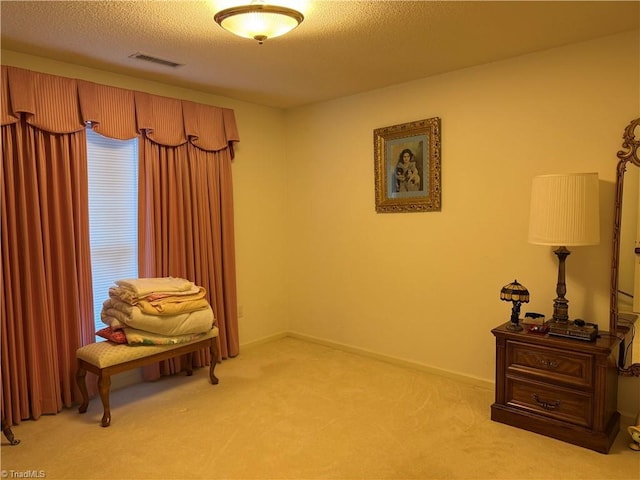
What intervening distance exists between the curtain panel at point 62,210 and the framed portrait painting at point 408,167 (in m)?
1.55

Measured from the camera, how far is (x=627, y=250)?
8.82 feet

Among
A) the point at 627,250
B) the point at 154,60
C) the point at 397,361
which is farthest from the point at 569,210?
the point at 154,60

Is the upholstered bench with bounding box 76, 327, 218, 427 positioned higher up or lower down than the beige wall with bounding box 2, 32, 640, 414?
lower down

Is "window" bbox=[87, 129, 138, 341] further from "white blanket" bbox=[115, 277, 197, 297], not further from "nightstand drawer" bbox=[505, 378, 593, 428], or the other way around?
"nightstand drawer" bbox=[505, 378, 593, 428]

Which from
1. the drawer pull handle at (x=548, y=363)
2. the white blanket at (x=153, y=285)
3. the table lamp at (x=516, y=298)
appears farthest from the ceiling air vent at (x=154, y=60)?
the drawer pull handle at (x=548, y=363)

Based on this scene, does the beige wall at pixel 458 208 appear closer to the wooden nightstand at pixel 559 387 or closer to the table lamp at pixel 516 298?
the table lamp at pixel 516 298

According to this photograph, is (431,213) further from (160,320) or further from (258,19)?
(160,320)

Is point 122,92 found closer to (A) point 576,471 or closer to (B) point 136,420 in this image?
(B) point 136,420

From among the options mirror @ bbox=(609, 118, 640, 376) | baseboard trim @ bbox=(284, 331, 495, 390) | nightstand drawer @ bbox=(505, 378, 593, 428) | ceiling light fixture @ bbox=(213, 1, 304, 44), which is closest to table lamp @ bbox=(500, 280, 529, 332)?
nightstand drawer @ bbox=(505, 378, 593, 428)

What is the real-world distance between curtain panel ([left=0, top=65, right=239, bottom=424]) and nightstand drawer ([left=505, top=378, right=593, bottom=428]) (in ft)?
8.46

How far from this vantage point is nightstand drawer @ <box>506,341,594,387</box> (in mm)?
2555

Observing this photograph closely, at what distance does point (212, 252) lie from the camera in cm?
398

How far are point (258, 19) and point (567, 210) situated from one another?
1.97 m

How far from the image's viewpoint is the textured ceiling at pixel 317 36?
91.7 inches
